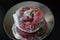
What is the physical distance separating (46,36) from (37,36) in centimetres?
4

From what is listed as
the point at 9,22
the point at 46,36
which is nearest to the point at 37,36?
the point at 46,36

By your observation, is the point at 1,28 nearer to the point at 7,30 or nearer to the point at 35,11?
the point at 7,30

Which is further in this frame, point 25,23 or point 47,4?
point 47,4

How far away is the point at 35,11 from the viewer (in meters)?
0.88

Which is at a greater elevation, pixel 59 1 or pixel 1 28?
pixel 59 1

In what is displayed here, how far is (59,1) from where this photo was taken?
3.21 ft

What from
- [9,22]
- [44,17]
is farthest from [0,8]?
[44,17]

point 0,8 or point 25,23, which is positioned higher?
point 0,8

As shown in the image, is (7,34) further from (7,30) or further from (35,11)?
(35,11)

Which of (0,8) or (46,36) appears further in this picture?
(0,8)

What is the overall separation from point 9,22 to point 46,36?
0.61ft

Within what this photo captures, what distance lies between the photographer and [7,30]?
902 millimetres

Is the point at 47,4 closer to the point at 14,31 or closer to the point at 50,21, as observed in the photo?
the point at 50,21

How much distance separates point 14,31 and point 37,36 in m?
0.11
